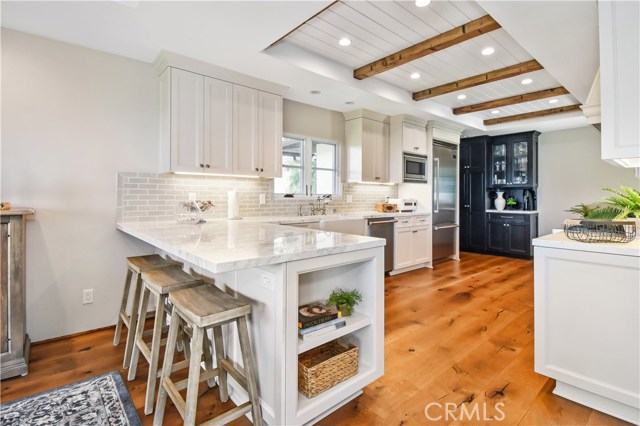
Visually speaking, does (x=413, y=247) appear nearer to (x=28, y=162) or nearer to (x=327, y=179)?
(x=327, y=179)

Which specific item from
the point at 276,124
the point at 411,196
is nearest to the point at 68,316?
the point at 276,124

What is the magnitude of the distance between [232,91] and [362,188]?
2547mm

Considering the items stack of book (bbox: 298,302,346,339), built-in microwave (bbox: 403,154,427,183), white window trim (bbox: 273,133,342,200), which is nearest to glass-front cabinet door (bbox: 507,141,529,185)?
built-in microwave (bbox: 403,154,427,183)

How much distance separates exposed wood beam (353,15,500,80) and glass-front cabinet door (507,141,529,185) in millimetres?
4225

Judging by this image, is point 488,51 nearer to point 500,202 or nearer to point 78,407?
point 500,202

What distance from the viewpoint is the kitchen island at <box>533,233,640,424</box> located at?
1635mm

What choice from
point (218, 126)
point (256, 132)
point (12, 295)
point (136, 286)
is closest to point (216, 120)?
point (218, 126)

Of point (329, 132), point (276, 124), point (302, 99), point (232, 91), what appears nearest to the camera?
point (232, 91)

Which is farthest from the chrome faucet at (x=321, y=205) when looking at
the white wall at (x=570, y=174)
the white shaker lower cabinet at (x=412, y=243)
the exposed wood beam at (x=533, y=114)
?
the white wall at (x=570, y=174)

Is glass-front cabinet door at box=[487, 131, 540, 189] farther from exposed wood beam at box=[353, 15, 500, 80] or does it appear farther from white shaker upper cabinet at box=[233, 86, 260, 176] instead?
white shaker upper cabinet at box=[233, 86, 260, 176]

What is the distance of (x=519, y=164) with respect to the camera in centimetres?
618

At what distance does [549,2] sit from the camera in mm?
2064

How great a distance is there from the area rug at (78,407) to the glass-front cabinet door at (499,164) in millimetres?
6769

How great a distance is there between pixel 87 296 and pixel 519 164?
6974 mm
